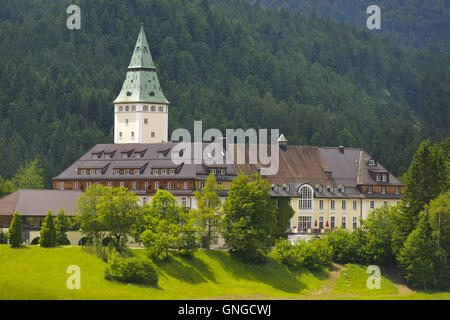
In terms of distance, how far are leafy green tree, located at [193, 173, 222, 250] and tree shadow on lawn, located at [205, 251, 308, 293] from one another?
10.9 feet

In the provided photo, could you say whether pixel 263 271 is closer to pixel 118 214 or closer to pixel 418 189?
pixel 118 214

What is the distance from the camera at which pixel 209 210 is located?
13350 centimetres

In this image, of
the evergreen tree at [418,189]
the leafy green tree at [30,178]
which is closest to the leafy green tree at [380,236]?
the evergreen tree at [418,189]

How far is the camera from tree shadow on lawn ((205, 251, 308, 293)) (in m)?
127

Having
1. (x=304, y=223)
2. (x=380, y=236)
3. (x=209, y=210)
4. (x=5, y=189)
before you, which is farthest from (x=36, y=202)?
(x=380, y=236)

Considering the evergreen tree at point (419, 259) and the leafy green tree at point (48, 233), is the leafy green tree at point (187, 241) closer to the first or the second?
the leafy green tree at point (48, 233)

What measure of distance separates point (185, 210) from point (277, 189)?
16787 millimetres

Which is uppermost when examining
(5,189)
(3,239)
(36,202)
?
(5,189)

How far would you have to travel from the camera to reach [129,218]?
126938 millimetres

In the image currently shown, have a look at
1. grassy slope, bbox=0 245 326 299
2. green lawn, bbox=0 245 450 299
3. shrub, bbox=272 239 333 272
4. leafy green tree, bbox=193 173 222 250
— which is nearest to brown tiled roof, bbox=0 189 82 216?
grassy slope, bbox=0 245 326 299

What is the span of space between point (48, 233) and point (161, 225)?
12223mm
